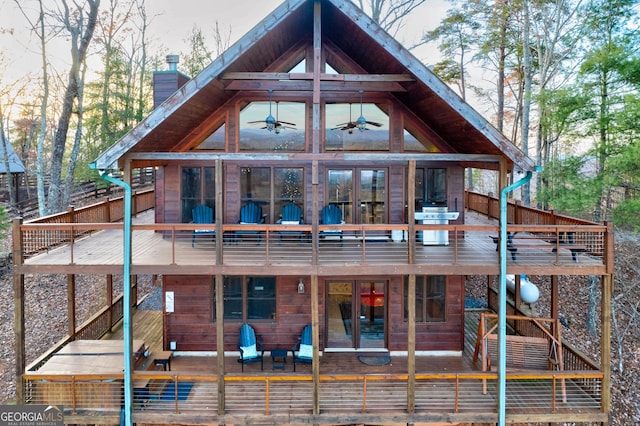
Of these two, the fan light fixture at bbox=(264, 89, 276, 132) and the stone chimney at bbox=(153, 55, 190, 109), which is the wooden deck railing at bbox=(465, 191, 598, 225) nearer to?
the fan light fixture at bbox=(264, 89, 276, 132)

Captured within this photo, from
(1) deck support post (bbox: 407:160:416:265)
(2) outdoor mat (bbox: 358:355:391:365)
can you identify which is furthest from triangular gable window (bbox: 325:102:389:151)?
(2) outdoor mat (bbox: 358:355:391:365)

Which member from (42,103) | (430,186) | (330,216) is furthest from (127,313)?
(42,103)

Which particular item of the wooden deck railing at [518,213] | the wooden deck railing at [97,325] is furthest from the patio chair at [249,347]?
the wooden deck railing at [518,213]

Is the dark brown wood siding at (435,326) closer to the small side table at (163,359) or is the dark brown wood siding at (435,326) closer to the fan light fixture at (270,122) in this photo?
the fan light fixture at (270,122)

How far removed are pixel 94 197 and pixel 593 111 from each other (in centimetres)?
2506

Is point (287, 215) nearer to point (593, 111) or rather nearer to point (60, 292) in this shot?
point (593, 111)

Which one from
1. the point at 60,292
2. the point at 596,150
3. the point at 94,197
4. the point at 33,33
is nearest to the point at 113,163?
the point at 60,292

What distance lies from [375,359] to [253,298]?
3.25 meters

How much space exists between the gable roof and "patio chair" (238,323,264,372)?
4.62 m

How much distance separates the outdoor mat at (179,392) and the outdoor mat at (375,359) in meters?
3.87

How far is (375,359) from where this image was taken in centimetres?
969

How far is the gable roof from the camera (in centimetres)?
727

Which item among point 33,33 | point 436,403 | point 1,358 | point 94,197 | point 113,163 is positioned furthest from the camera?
point 94,197

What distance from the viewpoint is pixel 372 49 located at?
8.38 meters
